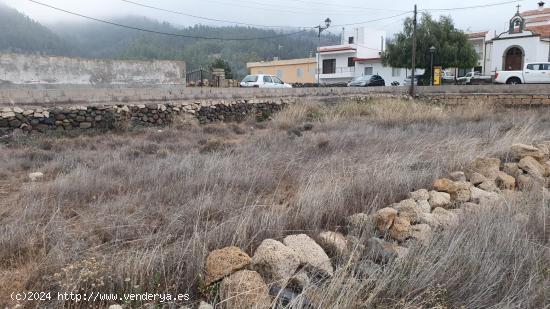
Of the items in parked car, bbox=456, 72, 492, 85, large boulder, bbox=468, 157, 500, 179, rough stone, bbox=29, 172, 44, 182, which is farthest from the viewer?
parked car, bbox=456, 72, 492, 85

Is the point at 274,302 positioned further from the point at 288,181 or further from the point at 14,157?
the point at 14,157

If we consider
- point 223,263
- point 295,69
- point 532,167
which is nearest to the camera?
point 223,263

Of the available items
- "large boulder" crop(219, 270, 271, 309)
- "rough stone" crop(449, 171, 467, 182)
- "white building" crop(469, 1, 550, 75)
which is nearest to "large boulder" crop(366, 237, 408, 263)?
"large boulder" crop(219, 270, 271, 309)

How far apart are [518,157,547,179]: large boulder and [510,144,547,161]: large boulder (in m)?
0.23

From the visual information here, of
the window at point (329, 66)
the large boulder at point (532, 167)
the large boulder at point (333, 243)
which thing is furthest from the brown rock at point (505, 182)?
the window at point (329, 66)

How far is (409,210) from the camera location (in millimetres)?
4234

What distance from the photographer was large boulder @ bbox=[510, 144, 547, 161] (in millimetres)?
6606

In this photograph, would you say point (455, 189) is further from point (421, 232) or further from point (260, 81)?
point (260, 81)

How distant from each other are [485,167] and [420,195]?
5.95 ft

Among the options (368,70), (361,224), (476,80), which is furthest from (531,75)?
(361,224)

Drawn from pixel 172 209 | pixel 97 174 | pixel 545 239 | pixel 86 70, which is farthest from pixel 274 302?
pixel 86 70

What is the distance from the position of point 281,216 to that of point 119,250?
4.71 ft

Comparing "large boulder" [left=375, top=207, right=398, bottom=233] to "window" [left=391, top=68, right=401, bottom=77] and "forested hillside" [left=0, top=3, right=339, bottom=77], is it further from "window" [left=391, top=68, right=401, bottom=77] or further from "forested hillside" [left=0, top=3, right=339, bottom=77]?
"forested hillside" [left=0, top=3, right=339, bottom=77]

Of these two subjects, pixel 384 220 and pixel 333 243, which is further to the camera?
pixel 384 220
